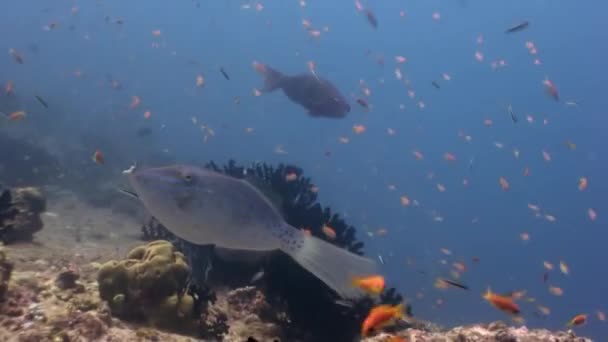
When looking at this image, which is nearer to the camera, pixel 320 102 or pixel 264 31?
pixel 320 102

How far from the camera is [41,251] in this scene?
22.5 ft

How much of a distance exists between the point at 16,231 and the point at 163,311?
4.53 meters

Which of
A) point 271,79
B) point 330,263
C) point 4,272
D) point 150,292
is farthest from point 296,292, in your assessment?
point 271,79

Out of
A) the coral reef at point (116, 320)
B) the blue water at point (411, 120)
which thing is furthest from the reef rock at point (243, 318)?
the blue water at point (411, 120)

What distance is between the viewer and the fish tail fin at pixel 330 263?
4.11 metres

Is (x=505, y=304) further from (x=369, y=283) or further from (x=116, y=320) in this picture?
(x=116, y=320)

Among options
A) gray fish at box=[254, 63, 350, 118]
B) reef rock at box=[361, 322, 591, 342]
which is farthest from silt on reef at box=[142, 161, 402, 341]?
gray fish at box=[254, 63, 350, 118]

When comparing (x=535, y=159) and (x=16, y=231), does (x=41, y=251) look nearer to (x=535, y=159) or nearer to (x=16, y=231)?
(x=16, y=231)

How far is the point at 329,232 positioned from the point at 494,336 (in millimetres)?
3502

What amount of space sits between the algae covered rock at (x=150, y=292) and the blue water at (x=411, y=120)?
16841 millimetres

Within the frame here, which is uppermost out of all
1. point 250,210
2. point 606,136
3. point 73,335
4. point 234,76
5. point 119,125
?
point 250,210

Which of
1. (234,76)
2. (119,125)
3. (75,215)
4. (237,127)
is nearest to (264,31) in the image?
(234,76)

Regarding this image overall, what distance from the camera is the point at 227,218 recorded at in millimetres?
3861

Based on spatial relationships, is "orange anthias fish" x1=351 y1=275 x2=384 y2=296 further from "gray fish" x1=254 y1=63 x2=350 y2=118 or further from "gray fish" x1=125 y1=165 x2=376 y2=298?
"gray fish" x1=254 y1=63 x2=350 y2=118
